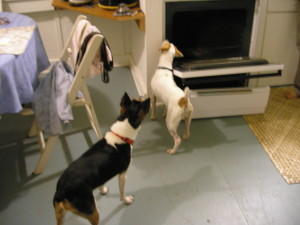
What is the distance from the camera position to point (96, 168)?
136 cm

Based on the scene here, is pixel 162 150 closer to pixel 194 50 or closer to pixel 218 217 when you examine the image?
pixel 218 217

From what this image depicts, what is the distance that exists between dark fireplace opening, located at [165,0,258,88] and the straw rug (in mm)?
345

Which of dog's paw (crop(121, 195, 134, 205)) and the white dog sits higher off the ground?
the white dog

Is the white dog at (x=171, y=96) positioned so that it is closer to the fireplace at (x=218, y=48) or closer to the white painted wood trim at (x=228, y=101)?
the fireplace at (x=218, y=48)

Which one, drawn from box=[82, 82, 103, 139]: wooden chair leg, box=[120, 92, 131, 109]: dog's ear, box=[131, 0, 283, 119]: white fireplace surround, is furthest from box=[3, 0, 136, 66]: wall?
box=[120, 92, 131, 109]: dog's ear

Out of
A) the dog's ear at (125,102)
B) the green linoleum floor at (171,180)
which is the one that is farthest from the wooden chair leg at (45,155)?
the dog's ear at (125,102)

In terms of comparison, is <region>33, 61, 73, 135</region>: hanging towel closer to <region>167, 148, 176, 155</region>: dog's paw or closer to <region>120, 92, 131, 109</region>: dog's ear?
<region>120, 92, 131, 109</region>: dog's ear

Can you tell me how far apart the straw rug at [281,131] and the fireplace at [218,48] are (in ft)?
0.41

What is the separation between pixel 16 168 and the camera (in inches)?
75.5

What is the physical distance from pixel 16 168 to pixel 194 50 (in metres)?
A: 1.54

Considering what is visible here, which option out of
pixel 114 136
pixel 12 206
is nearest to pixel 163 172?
pixel 114 136

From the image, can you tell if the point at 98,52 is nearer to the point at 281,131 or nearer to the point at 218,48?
the point at 218,48

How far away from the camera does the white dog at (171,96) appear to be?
1.87 meters

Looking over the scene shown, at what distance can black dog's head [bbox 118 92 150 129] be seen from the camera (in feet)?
4.68
